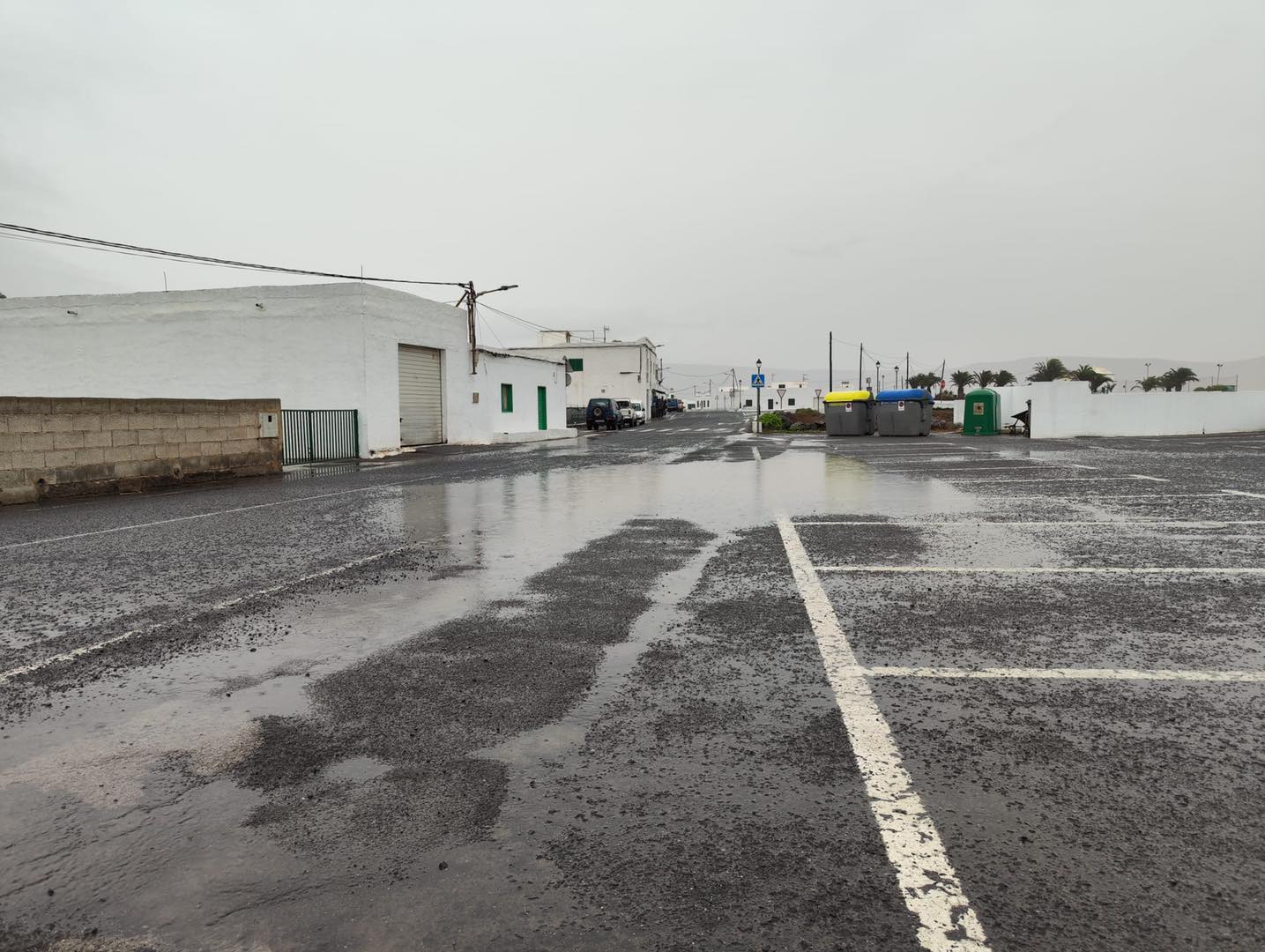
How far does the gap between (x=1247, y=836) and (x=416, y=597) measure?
5.06 metres

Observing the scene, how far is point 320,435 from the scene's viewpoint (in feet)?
83.8

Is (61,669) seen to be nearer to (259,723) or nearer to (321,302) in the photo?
(259,723)

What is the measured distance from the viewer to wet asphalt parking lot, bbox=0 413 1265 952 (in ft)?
7.53

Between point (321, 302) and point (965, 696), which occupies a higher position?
point (321, 302)

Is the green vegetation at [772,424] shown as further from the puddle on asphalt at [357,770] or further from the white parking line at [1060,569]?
the puddle on asphalt at [357,770]

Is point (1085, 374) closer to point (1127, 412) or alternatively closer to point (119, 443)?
point (1127, 412)

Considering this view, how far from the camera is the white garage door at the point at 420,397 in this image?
31.0 m

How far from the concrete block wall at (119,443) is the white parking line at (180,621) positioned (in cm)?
892

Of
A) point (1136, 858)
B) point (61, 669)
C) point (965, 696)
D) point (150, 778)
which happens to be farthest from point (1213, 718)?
point (61, 669)

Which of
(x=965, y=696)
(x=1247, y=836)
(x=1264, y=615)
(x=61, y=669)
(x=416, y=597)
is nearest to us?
(x=1247, y=836)

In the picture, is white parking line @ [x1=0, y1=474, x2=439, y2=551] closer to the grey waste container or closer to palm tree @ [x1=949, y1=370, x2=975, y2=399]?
the grey waste container

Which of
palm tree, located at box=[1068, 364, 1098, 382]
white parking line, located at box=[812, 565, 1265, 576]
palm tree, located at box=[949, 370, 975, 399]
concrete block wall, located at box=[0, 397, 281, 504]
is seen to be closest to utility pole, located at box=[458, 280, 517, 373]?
concrete block wall, located at box=[0, 397, 281, 504]

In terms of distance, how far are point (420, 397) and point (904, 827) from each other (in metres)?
31.1

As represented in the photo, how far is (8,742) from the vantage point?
354cm
